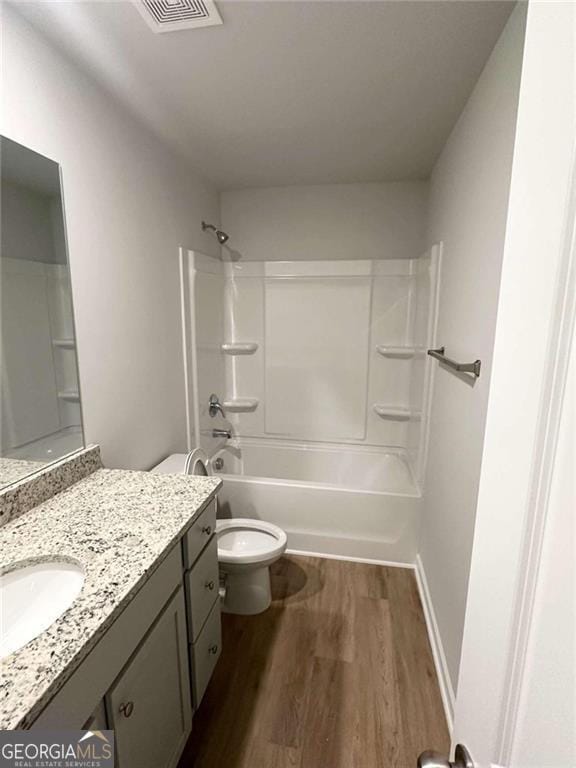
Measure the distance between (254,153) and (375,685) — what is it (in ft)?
8.91

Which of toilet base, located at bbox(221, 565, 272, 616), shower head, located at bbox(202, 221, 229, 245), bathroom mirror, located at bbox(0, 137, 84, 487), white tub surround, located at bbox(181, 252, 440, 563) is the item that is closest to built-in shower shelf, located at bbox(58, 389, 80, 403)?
bathroom mirror, located at bbox(0, 137, 84, 487)

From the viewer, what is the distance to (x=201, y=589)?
133 cm

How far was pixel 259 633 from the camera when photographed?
1.81 m

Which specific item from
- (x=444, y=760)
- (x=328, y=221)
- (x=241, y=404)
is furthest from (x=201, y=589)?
(x=328, y=221)

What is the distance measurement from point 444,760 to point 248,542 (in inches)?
64.0

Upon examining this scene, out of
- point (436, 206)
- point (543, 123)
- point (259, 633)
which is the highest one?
point (436, 206)

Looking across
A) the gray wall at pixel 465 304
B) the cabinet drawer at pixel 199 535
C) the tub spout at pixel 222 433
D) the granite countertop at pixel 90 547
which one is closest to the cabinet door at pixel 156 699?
the cabinet drawer at pixel 199 535

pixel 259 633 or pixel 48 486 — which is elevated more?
pixel 48 486

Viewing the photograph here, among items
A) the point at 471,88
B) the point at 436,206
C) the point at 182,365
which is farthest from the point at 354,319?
the point at 471,88

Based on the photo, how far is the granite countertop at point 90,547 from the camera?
633 mm

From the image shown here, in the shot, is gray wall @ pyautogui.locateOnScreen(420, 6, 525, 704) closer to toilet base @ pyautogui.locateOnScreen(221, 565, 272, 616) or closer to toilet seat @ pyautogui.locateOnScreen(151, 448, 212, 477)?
toilet base @ pyautogui.locateOnScreen(221, 565, 272, 616)

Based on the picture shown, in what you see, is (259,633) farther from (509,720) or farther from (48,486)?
(509,720)

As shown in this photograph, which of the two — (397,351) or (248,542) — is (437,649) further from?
(397,351)

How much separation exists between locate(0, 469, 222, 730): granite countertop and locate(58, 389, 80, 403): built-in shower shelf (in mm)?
304
